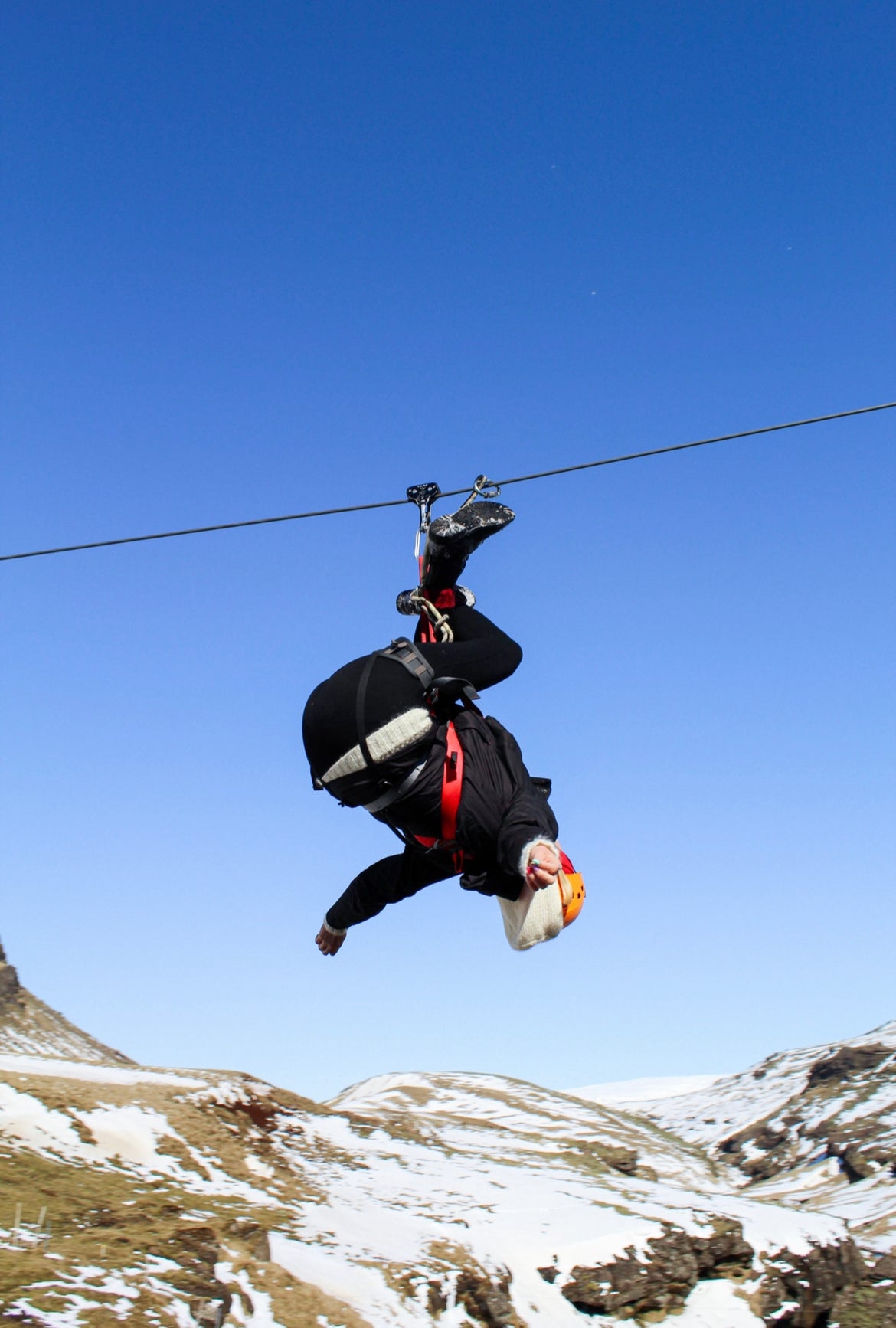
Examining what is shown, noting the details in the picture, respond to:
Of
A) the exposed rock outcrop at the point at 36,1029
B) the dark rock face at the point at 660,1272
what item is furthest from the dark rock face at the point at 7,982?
the dark rock face at the point at 660,1272

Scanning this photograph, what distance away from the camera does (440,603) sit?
706 centimetres

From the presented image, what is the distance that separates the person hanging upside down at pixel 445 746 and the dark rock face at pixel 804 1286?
24.6 metres

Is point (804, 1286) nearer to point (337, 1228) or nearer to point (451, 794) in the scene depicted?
point (337, 1228)

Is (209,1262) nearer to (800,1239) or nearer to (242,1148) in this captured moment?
(242,1148)

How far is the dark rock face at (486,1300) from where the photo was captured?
17922mm

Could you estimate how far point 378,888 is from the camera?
24.0 ft

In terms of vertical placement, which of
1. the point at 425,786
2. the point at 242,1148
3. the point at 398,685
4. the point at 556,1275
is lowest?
the point at 556,1275

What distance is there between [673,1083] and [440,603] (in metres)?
101

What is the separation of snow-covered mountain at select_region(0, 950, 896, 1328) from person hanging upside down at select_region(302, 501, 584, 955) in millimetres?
6762

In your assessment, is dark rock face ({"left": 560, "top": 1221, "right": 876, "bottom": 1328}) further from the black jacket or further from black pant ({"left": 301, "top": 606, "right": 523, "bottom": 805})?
black pant ({"left": 301, "top": 606, "right": 523, "bottom": 805})

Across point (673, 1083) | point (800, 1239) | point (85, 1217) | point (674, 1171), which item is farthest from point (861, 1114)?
point (85, 1217)

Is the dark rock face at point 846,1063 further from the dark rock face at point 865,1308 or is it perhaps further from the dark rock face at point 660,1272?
the dark rock face at point 660,1272

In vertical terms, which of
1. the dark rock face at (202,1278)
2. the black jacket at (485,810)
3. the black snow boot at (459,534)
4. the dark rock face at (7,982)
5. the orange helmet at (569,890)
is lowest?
the dark rock face at (202,1278)

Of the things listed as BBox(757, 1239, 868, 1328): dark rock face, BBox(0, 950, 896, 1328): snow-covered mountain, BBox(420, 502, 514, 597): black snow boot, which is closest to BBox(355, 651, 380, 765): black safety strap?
BBox(420, 502, 514, 597): black snow boot
